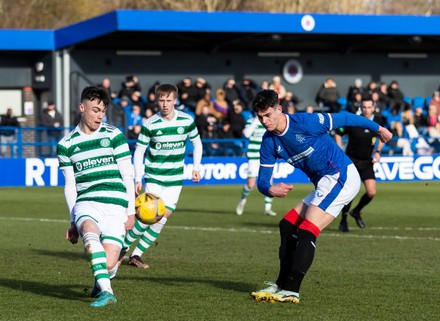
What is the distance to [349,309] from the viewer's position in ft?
29.8

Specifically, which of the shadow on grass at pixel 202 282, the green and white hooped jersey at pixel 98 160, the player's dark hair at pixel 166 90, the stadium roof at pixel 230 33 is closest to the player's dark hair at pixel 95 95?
the green and white hooped jersey at pixel 98 160

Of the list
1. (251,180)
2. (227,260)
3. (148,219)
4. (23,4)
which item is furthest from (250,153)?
(23,4)

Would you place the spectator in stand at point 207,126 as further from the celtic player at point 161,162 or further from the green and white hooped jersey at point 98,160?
the green and white hooped jersey at point 98,160

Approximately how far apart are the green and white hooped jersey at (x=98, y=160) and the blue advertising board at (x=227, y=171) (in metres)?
18.5

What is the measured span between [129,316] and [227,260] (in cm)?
410

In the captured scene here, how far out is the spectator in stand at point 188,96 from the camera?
3175 cm

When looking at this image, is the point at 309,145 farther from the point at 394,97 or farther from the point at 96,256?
the point at 394,97

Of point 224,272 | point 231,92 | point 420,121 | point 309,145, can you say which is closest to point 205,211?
point 224,272

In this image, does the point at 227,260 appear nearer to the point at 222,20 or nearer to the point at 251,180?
the point at 251,180

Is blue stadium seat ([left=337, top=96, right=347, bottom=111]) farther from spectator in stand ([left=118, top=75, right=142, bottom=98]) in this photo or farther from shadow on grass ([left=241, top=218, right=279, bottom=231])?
shadow on grass ([left=241, top=218, right=279, bottom=231])

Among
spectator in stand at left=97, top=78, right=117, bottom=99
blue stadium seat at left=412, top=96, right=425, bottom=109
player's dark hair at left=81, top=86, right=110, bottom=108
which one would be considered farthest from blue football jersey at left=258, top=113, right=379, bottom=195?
blue stadium seat at left=412, top=96, right=425, bottom=109

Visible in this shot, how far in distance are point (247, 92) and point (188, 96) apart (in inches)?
85.4

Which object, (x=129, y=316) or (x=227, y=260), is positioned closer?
(x=129, y=316)

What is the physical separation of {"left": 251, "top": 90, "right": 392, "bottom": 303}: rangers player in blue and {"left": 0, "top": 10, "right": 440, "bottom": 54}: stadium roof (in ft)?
73.1
